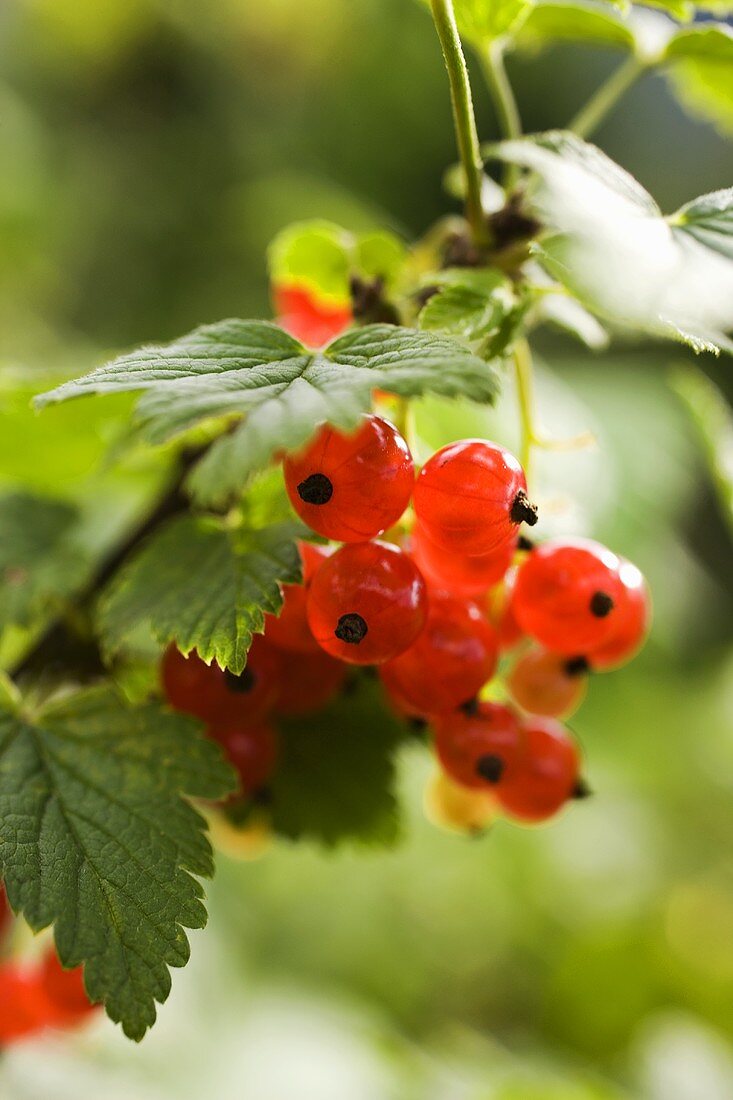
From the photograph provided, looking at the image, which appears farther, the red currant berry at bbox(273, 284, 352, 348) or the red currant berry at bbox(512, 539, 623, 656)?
the red currant berry at bbox(273, 284, 352, 348)

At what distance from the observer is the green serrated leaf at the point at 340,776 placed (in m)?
0.95

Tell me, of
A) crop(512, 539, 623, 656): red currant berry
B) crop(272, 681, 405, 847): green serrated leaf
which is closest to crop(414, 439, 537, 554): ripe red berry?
crop(512, 539, 623, 656): red currant berry

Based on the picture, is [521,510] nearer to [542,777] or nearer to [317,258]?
[542,777]

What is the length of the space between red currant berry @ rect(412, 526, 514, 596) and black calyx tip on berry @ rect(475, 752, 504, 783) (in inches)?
5.4

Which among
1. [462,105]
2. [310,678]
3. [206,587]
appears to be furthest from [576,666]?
[462,105]

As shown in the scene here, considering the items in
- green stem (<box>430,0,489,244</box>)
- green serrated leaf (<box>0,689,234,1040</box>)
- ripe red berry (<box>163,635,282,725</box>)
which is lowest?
green serrated leaf (<box>0,689,234,1040</box>)

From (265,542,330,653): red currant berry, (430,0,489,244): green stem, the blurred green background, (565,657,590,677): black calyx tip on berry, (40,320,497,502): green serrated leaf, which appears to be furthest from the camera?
the blurred green background

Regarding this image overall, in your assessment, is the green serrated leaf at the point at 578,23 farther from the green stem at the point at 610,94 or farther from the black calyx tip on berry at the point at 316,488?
the black calyx tip on berry at the point at 316,488

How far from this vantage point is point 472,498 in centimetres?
63

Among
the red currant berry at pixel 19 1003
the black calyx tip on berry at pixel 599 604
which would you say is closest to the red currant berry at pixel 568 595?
the black calyx tip on berry at pixel 599 604

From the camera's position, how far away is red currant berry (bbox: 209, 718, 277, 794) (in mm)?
829

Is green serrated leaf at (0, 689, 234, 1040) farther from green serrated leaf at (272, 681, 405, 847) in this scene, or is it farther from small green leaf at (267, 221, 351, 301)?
small green leaf at (267, 221, 351, 301)

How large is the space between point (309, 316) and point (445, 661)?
2.05 feet

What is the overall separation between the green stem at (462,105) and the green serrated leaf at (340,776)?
47 centimetres
